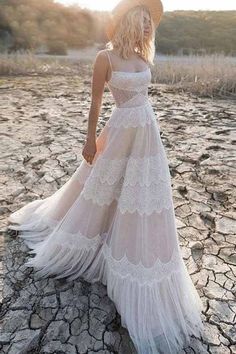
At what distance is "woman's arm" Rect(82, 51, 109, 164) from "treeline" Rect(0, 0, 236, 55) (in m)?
16.5

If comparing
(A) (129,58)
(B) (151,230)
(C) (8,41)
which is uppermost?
(A) (129,58)

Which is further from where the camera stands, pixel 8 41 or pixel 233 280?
pixel 8 41

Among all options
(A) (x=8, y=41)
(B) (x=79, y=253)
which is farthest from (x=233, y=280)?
(A) (x=8, y=41)

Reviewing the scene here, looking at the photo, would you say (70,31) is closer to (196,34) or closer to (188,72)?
(196,34)

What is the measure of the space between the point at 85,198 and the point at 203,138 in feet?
11.0

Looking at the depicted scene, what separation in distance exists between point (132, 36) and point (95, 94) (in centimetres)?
32

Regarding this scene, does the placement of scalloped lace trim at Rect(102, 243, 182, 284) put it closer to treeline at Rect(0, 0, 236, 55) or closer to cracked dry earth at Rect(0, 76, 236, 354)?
cracked dry earth at Rect(0, 76, 236, 354)

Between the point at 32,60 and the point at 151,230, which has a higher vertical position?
the point at 151,230

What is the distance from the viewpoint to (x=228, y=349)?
1946mm

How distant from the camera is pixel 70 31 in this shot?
72.2 ft

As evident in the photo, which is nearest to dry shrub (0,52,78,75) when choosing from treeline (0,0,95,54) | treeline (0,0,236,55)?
treeline (0,0,95,54)

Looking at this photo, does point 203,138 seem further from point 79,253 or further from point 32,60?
point 32,60

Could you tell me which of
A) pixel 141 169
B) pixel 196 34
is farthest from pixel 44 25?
pixel 141 169

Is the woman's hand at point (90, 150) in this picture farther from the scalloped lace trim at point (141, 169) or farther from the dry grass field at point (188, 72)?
the dry grass field at point (188, 72)
